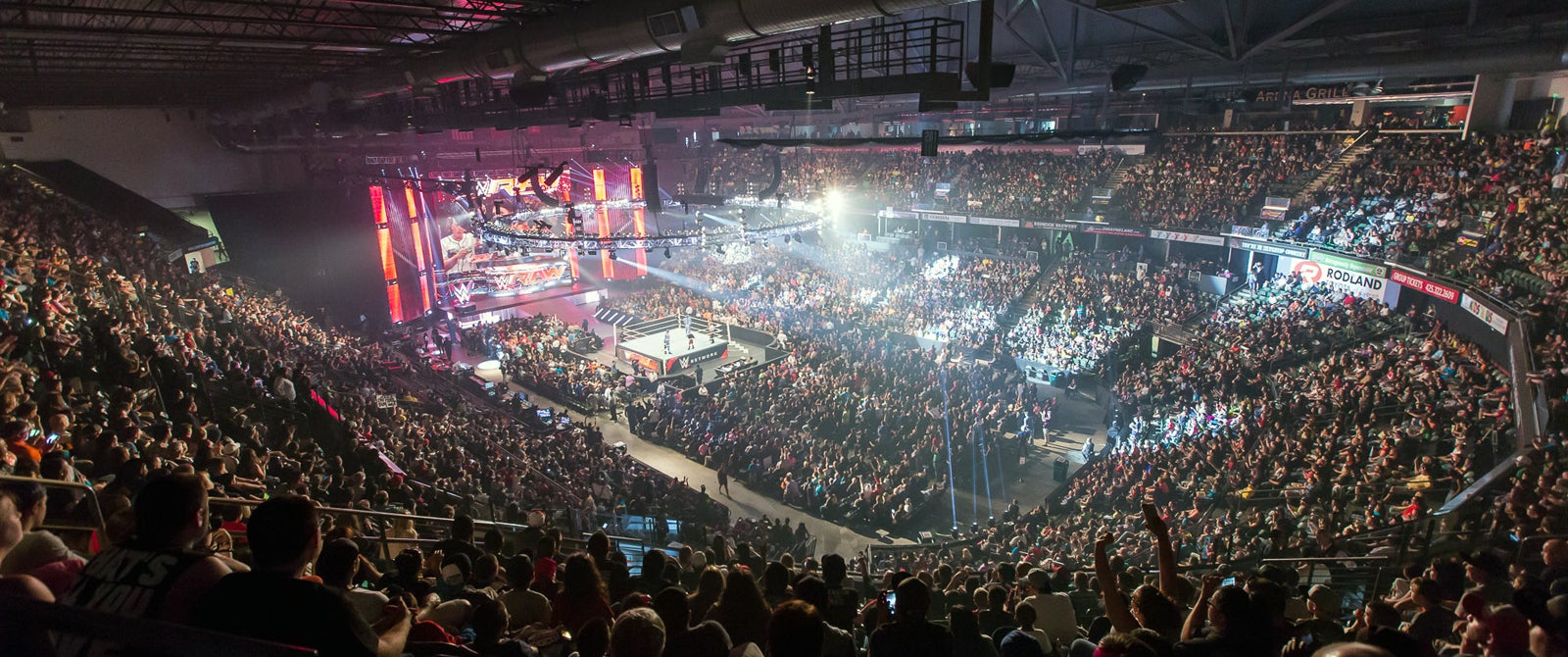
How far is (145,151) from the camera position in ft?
68.3

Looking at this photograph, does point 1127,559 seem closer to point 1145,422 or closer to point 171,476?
point 1145,422

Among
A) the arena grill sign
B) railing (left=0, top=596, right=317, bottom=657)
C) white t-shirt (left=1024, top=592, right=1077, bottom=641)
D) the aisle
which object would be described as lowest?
the aisle

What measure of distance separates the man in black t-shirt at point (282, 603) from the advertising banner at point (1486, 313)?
1463 cm

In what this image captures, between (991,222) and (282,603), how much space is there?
26.8 metres

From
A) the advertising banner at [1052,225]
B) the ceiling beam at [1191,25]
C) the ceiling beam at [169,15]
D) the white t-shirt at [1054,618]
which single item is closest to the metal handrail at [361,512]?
the white t-shirt at [1054,618]

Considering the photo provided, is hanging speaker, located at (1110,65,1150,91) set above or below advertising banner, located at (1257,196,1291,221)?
above

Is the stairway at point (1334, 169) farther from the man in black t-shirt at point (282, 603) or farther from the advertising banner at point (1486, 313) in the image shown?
the man in black t-shirt at point (282, 603)

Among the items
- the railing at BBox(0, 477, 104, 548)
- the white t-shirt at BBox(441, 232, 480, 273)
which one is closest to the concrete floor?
the railing at BBox(0, 477, 104, 548)

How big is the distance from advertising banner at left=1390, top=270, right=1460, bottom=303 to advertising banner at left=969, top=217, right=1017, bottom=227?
488 inches

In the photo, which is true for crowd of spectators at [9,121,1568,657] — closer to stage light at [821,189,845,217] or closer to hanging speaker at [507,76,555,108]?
hanging speaker at [507,76,555,108]

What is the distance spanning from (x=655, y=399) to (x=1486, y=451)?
16.0 m

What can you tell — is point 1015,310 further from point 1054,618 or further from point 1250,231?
point 1054,618

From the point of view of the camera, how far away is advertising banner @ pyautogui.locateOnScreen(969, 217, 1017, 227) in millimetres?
26125

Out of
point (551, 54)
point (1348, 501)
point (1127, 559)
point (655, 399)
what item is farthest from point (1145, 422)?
point (551, 54)
